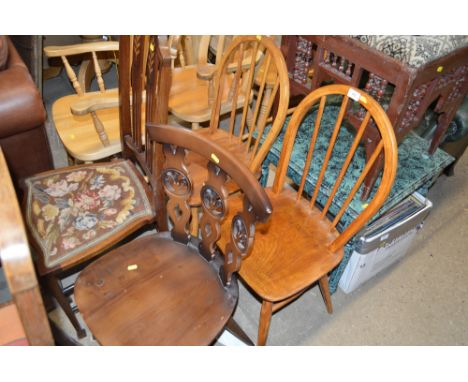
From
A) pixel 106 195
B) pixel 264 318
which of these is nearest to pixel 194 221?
pixel 106 195

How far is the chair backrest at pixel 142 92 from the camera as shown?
112 centimetres

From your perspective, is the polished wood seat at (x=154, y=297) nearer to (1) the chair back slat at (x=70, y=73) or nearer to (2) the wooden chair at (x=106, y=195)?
(2) the wooden chair at (x=106, y=195)

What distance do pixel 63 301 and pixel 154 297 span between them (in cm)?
42

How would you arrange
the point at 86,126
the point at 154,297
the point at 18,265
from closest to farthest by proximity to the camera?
the point at 18,265 < the point at 154,297 < the point at 86,126

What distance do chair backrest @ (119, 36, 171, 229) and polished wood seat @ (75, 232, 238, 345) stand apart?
189mm

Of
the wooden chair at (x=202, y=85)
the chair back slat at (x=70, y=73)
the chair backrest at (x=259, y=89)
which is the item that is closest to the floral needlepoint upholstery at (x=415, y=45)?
the chair backrest at (x=259, y=89)

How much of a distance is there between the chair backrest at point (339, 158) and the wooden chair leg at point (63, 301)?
0.81 m

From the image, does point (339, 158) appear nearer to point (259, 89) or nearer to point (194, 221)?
point (259, 89)

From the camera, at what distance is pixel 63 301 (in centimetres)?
134

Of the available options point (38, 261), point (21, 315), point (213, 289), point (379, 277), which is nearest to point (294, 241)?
point (213, 289)

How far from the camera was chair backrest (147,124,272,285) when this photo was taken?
884mm

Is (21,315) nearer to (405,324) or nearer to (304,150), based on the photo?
(304,150)

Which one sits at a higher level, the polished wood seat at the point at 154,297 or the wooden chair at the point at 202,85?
the wooden chair at the point at 202,85

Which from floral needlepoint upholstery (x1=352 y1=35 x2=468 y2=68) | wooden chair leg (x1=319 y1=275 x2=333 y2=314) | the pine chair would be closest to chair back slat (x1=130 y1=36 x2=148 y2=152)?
the pine chair
